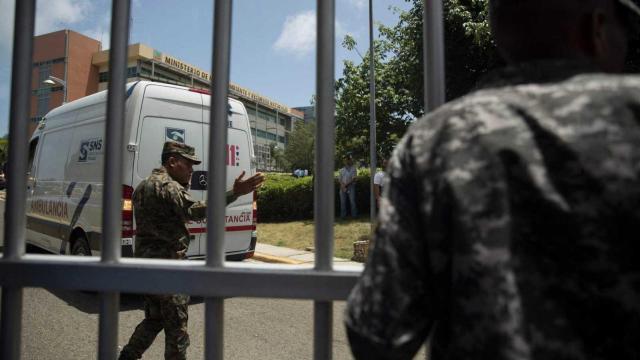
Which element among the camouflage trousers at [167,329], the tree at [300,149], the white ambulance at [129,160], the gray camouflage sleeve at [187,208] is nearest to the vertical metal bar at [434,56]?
the camouflage trousers at [167,329]

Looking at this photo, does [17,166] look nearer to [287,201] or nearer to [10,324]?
[10,324]

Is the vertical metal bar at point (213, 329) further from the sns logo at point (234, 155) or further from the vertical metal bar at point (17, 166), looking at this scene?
the sns logo at point (234, 155)

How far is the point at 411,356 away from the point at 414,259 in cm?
17

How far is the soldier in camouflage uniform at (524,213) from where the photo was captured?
673 mm

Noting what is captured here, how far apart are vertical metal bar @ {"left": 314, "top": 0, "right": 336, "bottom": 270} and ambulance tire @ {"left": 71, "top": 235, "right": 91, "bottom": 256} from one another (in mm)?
5199

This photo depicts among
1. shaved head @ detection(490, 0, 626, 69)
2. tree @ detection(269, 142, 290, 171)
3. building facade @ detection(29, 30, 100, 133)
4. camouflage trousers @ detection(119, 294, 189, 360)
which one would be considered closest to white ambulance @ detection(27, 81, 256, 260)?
camouflage trousers @ detection(119, 294, 189, 360)

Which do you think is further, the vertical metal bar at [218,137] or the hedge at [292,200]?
the hedge at [292,200]

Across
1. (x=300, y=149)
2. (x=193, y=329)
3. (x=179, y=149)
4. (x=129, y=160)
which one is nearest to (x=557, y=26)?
(x=179, y=149)

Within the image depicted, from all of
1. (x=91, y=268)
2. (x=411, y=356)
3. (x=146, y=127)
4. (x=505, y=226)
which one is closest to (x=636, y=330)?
(x=505, y=226)

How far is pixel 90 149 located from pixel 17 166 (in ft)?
15.7

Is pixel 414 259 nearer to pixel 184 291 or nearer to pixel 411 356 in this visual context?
pixel 411 356

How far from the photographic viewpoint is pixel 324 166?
1049 mm

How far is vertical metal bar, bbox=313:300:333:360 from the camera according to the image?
1.05m

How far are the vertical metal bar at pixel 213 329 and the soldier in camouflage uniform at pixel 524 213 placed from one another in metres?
0.47
